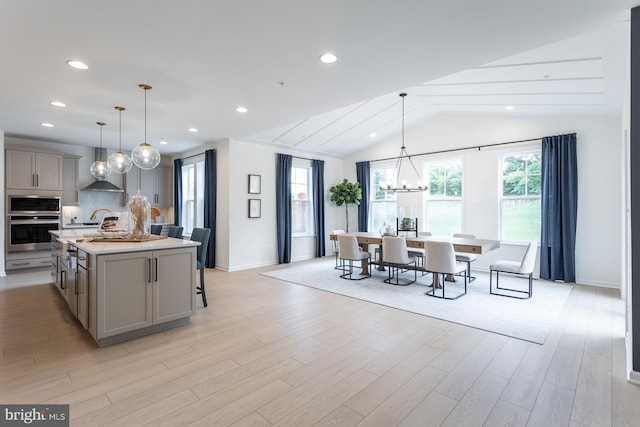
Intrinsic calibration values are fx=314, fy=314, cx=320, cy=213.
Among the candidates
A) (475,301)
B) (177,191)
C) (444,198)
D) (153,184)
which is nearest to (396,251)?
(475,301)

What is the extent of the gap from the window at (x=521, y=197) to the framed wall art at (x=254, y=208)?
5.01 m

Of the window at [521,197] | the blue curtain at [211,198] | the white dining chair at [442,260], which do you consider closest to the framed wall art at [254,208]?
the blue curtain at [211,198]

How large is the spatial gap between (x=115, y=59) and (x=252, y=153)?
3927 mm

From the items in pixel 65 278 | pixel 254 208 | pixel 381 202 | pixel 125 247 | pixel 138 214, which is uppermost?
pixel 381 202

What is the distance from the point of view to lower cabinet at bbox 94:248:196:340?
9.44ft

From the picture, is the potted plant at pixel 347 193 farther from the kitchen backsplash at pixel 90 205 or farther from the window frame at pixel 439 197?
the kitchen backsplash at pixel 90 205

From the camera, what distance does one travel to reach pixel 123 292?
2.98 metres

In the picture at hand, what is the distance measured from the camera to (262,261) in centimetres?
707

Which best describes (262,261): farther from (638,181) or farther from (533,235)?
(638,181)

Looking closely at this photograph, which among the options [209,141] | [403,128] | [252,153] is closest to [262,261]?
[252,153]

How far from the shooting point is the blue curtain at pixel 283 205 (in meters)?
7.30

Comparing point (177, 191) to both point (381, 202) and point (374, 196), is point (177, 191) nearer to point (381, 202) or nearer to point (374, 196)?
point (374, 196)

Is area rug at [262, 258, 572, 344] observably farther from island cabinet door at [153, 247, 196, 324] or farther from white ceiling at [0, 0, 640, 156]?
white ceiling at [0, 0, 640, 156]

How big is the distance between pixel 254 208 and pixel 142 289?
3.89m
